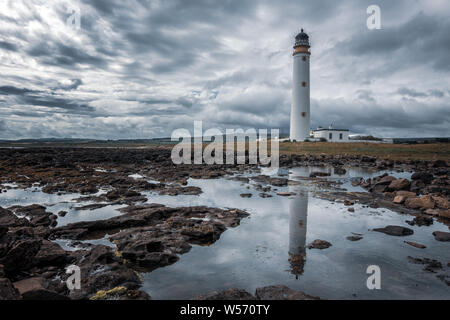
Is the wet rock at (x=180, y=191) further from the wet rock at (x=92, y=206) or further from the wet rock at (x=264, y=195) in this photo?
the wet rock at (x=92, y=206)

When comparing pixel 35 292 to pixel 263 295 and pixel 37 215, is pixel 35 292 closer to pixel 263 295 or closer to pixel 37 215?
pixel 263 295

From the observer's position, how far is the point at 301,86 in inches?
2226

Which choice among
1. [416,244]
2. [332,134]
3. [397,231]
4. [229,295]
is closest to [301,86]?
[332,134]

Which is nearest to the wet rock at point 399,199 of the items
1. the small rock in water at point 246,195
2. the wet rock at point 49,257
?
the small rock in water at point 246,195

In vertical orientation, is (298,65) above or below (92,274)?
above

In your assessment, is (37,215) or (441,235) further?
(37,215)

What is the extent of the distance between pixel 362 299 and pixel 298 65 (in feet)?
189

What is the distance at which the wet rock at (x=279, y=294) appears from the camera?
5.42m

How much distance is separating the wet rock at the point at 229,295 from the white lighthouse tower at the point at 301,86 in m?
55.4

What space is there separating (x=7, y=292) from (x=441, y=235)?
12165 mm

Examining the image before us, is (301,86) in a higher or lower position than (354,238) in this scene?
higher
